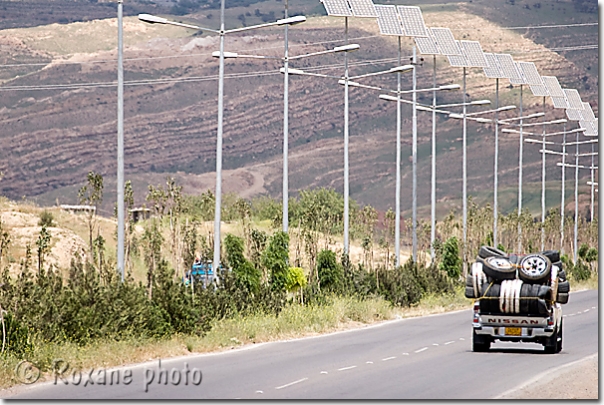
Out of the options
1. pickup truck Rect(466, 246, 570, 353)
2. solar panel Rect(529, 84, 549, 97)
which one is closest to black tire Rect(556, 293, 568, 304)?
pickup truck Rect(466, 246, 570, 353)

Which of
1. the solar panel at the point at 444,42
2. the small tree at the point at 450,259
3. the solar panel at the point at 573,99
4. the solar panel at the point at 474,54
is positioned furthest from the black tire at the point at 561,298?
the solar panel at the point at 573,99

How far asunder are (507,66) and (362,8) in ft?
86.9

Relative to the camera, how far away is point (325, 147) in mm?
176750

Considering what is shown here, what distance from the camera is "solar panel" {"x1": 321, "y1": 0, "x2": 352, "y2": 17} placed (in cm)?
4294

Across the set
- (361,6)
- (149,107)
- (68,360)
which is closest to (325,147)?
(149,107)

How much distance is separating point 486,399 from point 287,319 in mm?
14017

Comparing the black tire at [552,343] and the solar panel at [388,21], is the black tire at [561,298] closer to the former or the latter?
the black tire at [552,343]

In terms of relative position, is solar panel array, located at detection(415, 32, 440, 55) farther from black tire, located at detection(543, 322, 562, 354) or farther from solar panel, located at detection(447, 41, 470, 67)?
black tire, located at detection(543, 322, 562, 354)

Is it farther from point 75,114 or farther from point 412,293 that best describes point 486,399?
point 75,114

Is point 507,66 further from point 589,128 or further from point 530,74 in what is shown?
point 589,128

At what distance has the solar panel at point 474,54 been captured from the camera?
6215 cm

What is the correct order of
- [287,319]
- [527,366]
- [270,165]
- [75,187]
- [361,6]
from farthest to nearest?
[270,165] → [75,187] → [361,6] → [287,319] → [527,366]

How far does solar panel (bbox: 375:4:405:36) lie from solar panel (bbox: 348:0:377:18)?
3159 millimetres

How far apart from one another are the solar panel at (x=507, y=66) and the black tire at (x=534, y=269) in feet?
148
